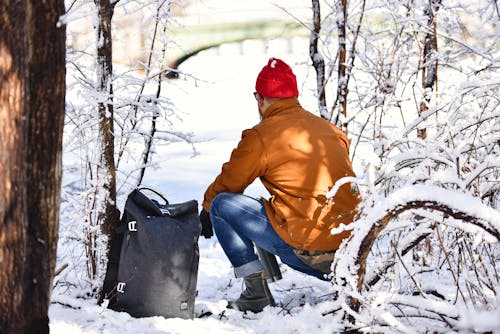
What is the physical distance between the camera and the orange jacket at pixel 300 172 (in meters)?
2.93

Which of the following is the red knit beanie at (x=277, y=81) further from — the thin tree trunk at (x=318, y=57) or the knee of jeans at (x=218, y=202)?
the thin tree trunk at (x=318, y=57)

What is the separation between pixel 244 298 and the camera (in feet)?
10.3

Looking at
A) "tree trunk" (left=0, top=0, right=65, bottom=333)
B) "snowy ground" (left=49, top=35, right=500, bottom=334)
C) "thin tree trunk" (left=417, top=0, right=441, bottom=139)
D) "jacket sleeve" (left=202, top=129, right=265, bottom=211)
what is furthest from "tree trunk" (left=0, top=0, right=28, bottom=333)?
"thin tree trunk" (left=417, top=0, right=441, bottom=139)

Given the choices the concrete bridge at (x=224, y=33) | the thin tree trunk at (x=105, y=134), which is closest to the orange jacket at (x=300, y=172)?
the thin tree trunk at (x=105, y=134)

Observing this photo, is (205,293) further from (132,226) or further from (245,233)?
(132,226)

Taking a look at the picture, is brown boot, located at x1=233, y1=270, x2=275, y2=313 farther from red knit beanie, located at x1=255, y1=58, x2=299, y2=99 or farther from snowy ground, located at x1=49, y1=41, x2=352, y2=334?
red knit beanie, located at x1=255, y1=58, x2=299, y2=99

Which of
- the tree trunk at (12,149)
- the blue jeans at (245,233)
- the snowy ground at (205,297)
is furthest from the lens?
the blue jeans at (245,233)

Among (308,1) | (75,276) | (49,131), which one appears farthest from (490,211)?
(308,1)

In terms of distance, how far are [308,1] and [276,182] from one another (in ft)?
9.40

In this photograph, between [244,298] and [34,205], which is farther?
[244,298]

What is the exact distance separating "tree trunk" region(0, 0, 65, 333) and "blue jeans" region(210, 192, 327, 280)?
128 centimetres

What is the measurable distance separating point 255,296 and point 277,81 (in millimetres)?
1023

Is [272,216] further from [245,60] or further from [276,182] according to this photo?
[245,60]

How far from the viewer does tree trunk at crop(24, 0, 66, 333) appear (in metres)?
1.82
